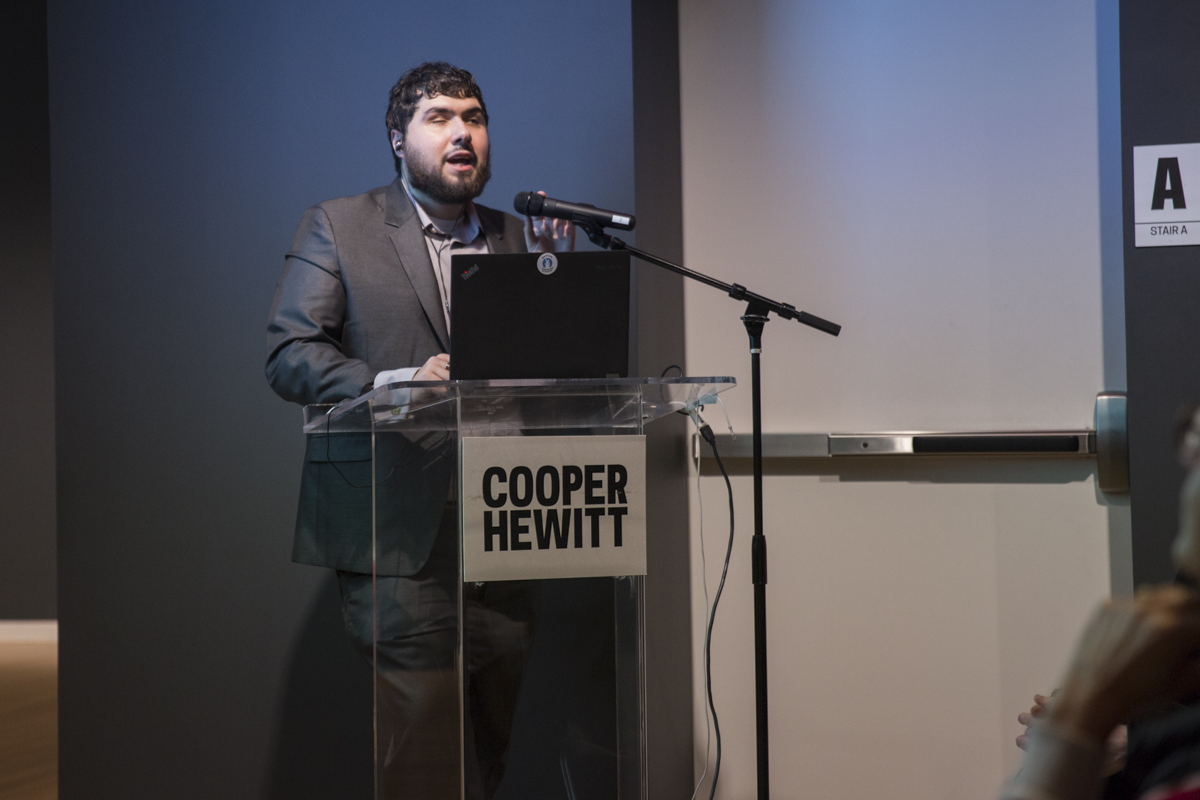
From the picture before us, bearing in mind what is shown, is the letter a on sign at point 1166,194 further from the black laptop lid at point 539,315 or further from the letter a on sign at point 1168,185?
the black laptop lid at point 539,315

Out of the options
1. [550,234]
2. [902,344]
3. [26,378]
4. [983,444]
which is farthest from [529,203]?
[26,378]

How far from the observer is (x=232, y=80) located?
2832mm

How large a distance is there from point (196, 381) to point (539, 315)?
1.71 m

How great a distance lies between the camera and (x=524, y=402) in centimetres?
149

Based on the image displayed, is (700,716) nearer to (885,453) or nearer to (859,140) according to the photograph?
(885,453)

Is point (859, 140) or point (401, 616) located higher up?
point (859, 140)

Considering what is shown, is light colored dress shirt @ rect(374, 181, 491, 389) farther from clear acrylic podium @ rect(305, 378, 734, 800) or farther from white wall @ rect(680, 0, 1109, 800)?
clear acrylic podium @ rect(305, 378, 734, 800)

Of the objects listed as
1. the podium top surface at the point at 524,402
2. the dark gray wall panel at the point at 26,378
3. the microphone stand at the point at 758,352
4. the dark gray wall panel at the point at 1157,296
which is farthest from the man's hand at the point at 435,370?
the dark gray wall panel at the point at 26,378

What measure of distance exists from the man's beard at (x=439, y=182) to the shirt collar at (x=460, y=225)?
0.11 ft

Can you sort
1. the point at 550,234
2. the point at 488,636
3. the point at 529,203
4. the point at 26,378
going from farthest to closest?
the point at 26,378
the point at 550,234
the point at 529,203
the point at 488,636

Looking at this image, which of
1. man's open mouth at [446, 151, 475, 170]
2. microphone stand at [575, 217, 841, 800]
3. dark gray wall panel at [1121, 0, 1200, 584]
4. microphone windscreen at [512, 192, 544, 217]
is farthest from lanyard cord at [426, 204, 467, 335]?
Answer: dark gray wall panel at [1121, 0, 1200, 584]

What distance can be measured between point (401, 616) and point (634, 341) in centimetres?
121

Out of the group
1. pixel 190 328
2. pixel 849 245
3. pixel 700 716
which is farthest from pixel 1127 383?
pixel 190 328

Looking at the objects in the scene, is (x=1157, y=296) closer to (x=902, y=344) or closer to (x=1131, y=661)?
(x=902, y=344)
